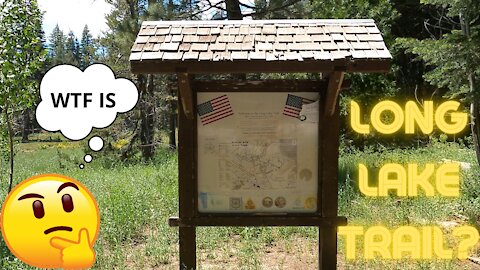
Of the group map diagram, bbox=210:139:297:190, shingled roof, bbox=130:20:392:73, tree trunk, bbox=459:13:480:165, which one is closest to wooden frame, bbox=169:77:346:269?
map diagram, bbox=210:139:297:190

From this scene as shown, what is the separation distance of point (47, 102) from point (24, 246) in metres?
1.96

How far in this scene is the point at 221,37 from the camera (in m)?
3.30

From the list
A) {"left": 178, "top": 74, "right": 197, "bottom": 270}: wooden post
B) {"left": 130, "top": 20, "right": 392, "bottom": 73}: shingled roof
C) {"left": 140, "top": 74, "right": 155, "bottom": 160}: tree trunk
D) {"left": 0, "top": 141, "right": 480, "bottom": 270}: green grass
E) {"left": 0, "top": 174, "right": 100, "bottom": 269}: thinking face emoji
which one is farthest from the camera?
{"left": 140, "top": 74, "right": 155, "bottom": 160}: tree trunk

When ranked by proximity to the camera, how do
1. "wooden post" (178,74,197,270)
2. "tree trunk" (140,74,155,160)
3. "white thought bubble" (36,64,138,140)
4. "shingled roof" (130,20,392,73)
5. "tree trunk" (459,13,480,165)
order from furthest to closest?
"tree trunk" (140,74,155,160) < "tree trunk" (459,13,480,165) < "white thought bubble" (36,64,138,140) < "wooden post" (178,74,197,270) < "shingled roof" (130,20,392,73)

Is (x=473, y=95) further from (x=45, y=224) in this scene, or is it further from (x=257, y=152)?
(x=45, y=224)

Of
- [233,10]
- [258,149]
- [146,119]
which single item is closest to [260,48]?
[258,149]

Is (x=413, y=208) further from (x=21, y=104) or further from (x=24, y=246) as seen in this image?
(x=21, y=104)

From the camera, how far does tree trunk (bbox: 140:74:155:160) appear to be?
1418cm

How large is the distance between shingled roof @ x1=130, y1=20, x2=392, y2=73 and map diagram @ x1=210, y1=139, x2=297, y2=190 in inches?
28.1

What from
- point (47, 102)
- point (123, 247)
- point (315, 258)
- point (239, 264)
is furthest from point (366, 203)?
point (47, 102)

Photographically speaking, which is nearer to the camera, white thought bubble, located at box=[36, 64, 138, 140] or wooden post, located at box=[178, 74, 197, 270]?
wooden post, located at box=[178, 74, 197, 270]

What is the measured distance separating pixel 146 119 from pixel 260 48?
11611 millimetres

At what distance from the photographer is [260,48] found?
3150mm

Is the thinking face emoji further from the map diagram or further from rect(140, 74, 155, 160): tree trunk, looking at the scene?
rect(140, 74, 155, 160): tree trunk
